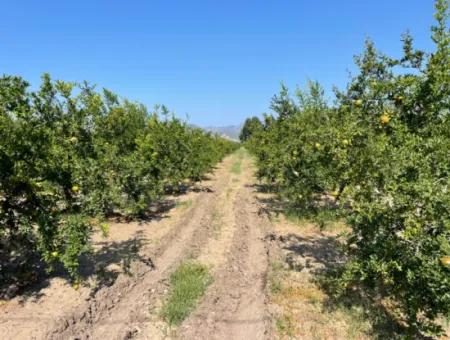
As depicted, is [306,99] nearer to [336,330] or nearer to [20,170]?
[336,330]

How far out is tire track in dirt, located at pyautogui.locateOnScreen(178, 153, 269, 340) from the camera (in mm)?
6059

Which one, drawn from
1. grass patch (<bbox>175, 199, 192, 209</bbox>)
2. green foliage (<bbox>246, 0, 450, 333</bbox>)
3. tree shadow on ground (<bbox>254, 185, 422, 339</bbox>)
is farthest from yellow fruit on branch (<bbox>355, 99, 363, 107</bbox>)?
grass patch (<bbox>175, 199, 192, 209</bbox>)

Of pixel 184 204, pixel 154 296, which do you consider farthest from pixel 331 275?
pixel 184 204

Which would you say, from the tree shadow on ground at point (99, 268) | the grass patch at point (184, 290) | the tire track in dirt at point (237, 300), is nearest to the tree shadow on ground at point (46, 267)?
the tree shadow on ground at point (99, 268)

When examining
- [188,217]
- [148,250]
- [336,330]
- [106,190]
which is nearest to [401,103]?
[336,330]

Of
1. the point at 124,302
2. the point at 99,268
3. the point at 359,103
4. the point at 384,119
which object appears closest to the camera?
the point at 384,119

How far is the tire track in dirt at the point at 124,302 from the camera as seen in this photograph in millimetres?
6010

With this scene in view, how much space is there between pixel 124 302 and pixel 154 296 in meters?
0.59

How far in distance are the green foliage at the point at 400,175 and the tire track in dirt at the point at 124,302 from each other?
12.7 ft

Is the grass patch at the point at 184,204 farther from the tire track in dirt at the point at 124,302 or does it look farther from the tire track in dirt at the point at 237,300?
the tire track in dirt at the point at 237,300

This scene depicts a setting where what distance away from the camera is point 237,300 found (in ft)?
23.5

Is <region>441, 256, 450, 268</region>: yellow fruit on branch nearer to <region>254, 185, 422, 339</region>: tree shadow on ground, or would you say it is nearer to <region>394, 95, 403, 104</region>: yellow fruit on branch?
<region>254, 185, 422, 339</region>: tree shadow on ground

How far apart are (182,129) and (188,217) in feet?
25.4

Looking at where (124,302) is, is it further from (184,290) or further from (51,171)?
(51,171)
